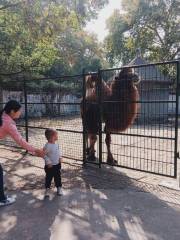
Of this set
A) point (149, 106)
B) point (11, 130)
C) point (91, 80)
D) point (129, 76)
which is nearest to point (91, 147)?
point (91, 80)

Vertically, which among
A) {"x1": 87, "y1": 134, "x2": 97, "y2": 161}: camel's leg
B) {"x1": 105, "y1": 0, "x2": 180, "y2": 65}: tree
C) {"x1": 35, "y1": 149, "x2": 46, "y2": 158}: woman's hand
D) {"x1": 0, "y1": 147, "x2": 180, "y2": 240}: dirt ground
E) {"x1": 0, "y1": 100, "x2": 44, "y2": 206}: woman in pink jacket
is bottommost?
{"x1": 0, "y1": 147, "x2": 180, "y2": 240}: dirt ground

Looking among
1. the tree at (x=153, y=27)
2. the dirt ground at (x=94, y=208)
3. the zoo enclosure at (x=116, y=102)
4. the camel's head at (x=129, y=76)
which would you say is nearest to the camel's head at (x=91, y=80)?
the zoo enclosure at (x=116, y=102)

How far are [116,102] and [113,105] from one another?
0.22 m

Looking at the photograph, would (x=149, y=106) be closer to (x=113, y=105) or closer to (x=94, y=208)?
(x=113, y=105)

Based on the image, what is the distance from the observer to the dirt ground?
13.8ft

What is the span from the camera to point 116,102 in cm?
721

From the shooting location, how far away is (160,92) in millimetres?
6676

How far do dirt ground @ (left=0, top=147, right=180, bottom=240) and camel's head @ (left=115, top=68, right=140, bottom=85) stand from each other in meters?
2.04

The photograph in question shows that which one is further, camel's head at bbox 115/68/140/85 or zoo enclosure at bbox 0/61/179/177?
camel's head at bbox 115/68/140/85

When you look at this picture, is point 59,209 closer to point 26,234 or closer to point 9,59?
point 26,234

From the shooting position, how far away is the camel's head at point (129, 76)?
22.8 ft

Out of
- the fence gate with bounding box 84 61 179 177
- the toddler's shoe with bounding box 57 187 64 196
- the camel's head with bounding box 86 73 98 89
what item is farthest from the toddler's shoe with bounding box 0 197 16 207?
the camel's head with bounding box 86 73 98 89

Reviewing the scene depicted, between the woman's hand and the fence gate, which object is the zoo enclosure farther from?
the woman's hand

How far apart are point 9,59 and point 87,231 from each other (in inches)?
577
